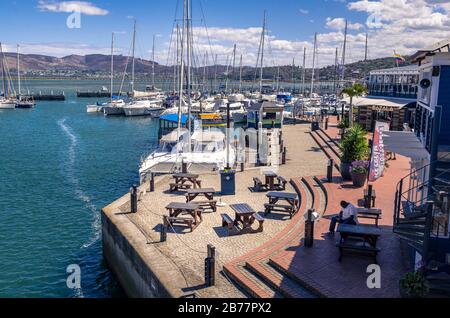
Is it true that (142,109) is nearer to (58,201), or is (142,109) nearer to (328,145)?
(328,145)

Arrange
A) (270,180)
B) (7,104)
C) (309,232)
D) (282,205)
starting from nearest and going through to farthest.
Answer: (309,232) → (282,205) → (270,180) → (7,104)

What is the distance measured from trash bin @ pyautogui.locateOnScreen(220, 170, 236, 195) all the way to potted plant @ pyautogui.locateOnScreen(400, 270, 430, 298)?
10.8 m

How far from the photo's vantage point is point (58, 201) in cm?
2502

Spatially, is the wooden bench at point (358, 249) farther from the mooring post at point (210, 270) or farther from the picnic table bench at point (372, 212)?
the mooring post at point (210, 270)

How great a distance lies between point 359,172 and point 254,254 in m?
8.45

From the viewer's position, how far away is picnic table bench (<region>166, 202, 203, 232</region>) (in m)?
15.3

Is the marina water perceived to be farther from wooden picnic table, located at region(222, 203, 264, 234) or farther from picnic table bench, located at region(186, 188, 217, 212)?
wooden picnic table, located at region(222, 203, 264, 234)

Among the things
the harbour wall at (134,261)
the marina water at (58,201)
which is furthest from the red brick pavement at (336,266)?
the marina water at (58,201)

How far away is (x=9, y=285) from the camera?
15.6 m

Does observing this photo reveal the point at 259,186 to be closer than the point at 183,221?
No

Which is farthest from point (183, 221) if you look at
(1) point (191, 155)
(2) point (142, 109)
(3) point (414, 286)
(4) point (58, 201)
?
(2) point (142, 109)

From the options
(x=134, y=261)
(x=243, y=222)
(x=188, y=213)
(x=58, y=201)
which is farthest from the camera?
(x=58, y=201)

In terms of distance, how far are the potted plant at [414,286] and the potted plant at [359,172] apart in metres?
10.2

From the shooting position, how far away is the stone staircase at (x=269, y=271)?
10.6 meters
